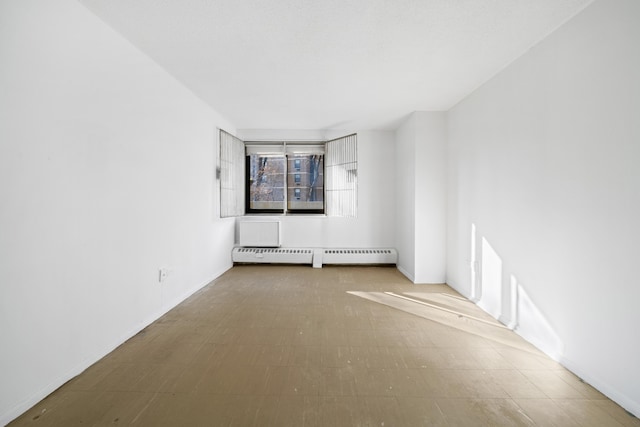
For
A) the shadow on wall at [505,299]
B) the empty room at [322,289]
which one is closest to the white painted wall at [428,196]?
the empty room at [322,289]

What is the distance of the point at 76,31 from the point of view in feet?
6.08

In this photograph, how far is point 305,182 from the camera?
5.41 m

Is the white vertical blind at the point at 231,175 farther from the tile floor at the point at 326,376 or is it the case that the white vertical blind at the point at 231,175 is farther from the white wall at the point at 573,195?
the white wall at the point at 573,195

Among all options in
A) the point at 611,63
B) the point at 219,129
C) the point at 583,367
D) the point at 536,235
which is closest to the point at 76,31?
the point at 219,129

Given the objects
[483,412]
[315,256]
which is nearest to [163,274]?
[315,256]

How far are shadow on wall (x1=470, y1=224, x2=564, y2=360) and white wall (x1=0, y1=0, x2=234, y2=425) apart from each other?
3.24 meters

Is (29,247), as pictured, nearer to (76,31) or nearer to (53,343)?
(53,343)

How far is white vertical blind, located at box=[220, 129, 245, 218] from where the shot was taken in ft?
14.5

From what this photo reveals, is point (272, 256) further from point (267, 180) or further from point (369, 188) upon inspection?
point (369, 188)

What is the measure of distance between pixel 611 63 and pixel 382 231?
3.74 m

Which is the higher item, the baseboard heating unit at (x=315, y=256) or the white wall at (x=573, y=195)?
the white wall at (x=573, y=195)

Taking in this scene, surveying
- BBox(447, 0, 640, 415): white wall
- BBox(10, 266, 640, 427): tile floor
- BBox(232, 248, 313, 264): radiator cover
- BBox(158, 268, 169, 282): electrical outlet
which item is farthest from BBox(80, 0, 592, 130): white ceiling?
BBox(232, 248, 313, 264): radiator cover

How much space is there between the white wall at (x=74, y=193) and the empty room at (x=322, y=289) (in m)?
0.01

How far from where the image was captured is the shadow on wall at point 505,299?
218cm
